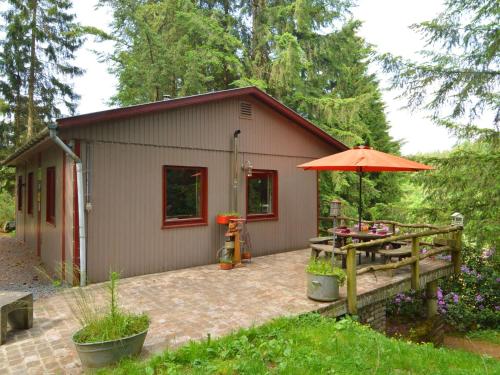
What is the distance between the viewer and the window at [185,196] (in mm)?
7332

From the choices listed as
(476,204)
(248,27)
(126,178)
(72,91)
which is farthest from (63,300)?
(72,91)

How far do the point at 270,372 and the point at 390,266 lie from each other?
11.1ft

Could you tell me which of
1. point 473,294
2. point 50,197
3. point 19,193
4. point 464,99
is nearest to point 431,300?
point 473,294

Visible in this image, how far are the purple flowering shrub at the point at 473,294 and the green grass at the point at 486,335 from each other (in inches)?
10.0

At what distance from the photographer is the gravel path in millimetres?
6387

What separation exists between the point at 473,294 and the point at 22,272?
10.6 metres

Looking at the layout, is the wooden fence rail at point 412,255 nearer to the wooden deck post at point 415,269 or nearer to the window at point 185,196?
the wooden deck post at point 415,269

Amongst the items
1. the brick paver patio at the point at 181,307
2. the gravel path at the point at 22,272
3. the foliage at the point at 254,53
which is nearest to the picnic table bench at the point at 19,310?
the brick paver patio at the point at 181,307

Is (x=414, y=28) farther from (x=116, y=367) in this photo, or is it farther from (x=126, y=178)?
(x=116, y=367)

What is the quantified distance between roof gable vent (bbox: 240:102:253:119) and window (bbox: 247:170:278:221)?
1.40 metres

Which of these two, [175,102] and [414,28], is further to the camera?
[414,28]

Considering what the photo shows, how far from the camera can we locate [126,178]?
655cm

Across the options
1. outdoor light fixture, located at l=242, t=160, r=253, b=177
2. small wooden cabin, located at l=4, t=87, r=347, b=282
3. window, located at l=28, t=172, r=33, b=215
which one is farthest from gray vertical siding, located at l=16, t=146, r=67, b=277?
outdoor light fixture, located at l=242, t=160, r=253, b=177

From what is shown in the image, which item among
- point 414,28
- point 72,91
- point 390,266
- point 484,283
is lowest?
point 484,283
